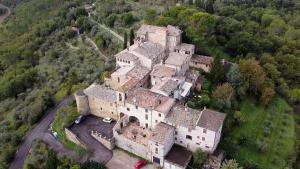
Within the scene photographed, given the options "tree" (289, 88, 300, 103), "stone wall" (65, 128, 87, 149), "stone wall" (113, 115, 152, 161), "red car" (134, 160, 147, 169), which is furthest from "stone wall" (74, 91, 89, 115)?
"tree" (289, 88, 300, 103)

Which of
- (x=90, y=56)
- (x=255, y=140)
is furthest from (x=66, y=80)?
(x=255, y=140)

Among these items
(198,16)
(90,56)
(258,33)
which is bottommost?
(90,56)

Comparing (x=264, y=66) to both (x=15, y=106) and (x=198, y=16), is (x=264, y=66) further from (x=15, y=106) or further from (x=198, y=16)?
(x=15, y=106)

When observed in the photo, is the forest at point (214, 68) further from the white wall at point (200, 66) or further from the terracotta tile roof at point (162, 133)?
the terracotta tile roof at point (162, 133)

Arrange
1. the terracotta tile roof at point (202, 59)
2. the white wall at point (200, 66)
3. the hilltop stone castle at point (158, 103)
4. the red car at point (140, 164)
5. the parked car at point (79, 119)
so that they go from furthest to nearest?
the white wall at point (200, 66) < the terracotta tile roof at point (202, 59) < the parked car at point (79, 119) < the red car at point (140, 164) < the hilltop stone castle at point (158, 103)

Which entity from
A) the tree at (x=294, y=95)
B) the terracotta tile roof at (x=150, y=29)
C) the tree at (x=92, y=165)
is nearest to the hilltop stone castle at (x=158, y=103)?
the terracotta tile roof at (x=150, y=29)

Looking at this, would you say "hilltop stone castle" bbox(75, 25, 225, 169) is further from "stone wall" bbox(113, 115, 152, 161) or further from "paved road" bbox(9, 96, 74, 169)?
"paved road" bbox(9, 96, 74, 169)
